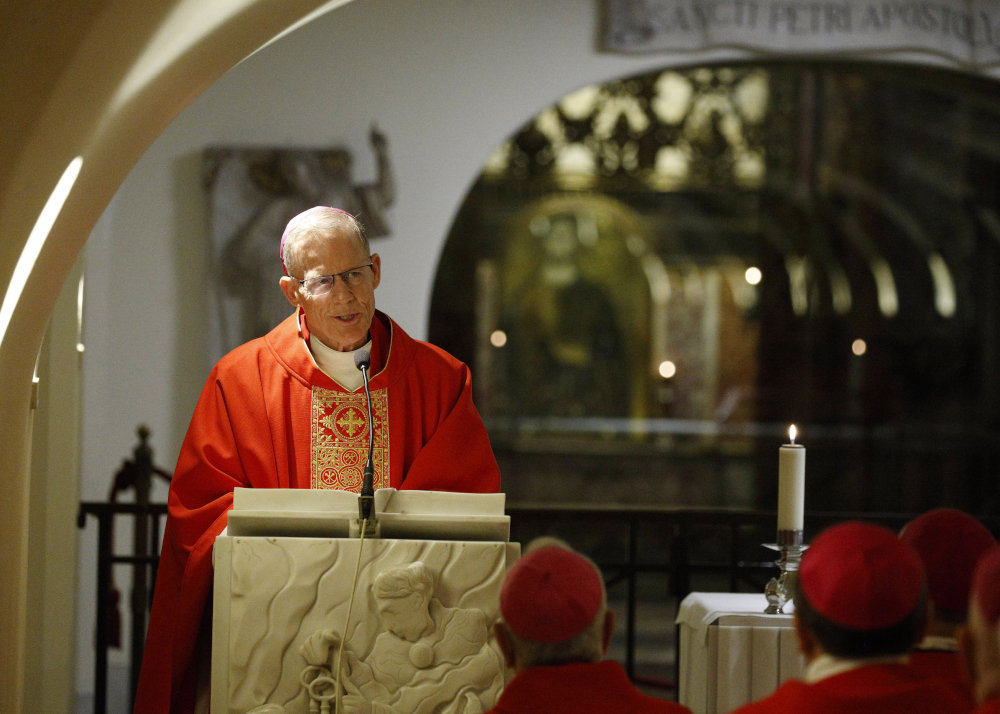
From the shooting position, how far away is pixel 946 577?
1.84 metres

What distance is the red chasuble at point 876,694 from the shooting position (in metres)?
1.49

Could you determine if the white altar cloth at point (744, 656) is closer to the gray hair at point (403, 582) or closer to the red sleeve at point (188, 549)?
the gray hair at point (403, 582)

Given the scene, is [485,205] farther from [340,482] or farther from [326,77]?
[340,482]

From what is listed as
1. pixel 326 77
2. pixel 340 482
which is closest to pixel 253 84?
pixel 326 77

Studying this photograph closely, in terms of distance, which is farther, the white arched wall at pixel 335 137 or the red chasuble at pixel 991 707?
the white arched wall at pixel 335 137

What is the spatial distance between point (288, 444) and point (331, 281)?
1.60 feet

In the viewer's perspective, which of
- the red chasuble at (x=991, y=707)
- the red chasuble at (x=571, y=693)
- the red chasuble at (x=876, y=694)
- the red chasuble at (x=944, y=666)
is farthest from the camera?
the red chasuble at (x=944, y=666)

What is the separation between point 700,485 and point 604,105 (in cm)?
382

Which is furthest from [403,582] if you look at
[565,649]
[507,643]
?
[565,649]

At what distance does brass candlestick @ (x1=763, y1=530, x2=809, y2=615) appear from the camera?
8.48 feet

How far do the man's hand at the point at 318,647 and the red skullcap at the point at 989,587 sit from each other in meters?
1.23

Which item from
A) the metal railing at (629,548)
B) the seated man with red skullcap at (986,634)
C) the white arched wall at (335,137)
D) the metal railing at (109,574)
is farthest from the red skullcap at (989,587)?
the white arched wall at (335,137)

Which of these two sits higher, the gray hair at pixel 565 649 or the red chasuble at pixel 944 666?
the gray hair at pixel 565 649

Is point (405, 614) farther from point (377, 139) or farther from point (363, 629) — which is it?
point (377, 139)
